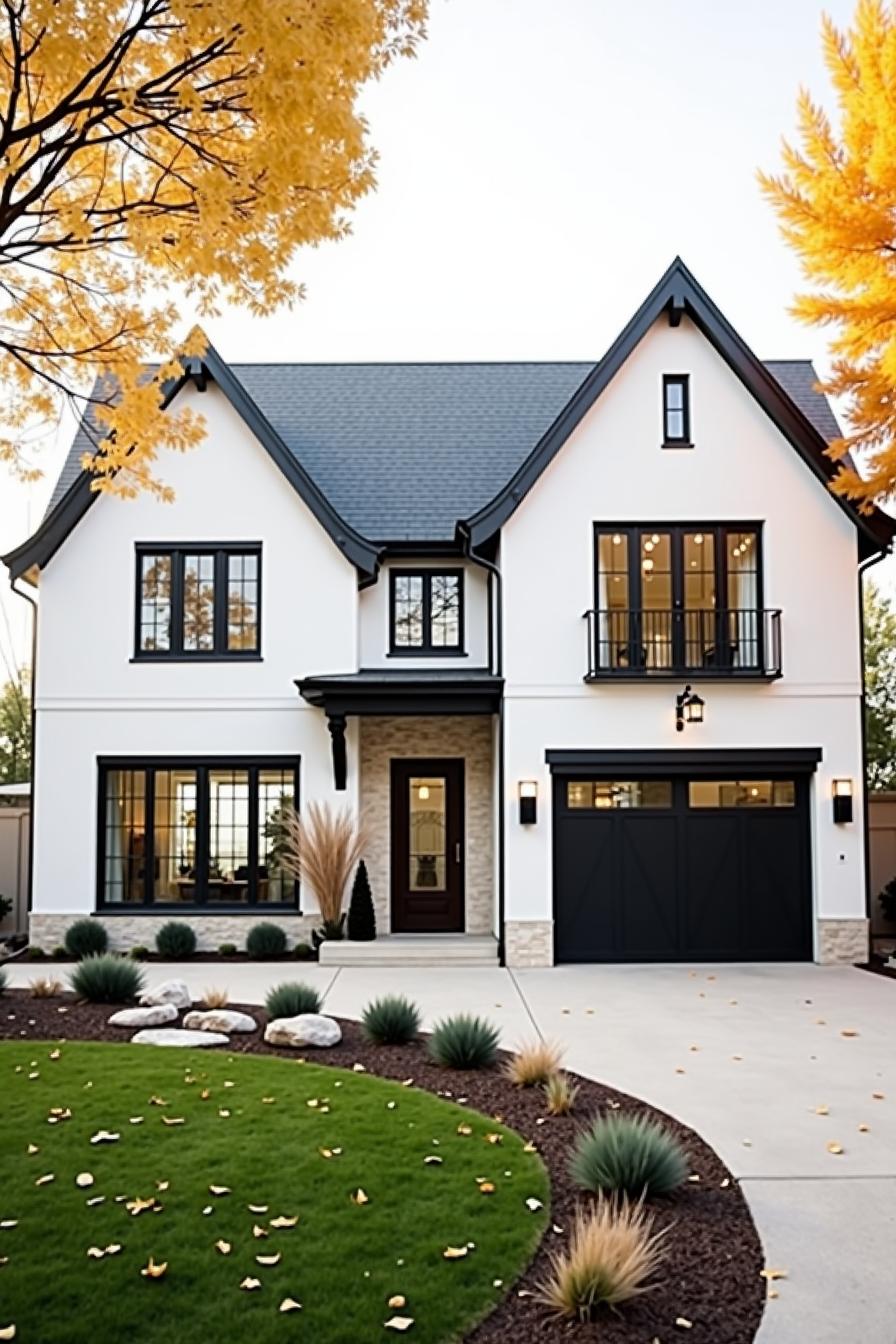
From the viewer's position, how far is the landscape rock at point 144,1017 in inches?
354

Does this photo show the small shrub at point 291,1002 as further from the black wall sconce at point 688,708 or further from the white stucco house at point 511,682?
the black wall sconce at point 688,708

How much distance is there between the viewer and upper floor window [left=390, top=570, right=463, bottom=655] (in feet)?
51.9

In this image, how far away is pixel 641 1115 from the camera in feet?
21.8

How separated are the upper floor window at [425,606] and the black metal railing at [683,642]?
8.41ft

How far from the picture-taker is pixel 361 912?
14109 millimetres

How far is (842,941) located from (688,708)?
11.8 feet

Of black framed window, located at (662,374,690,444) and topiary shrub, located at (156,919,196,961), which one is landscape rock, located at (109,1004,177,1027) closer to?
topiary shrub, located at (156,919,196,961)

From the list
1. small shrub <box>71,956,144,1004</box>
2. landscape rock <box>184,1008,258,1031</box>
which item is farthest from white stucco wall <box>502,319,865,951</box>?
landscape rock <box>184,1008,258,1031</box>

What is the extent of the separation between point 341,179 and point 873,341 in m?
8.65

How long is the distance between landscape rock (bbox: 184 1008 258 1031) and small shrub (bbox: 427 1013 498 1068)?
189cm

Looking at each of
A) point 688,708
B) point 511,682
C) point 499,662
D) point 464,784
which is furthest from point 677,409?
point 464,784

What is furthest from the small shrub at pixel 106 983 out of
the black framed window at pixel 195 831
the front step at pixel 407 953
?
the black framed window at pixel 195 831

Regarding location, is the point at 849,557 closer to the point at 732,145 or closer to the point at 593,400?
the point at 593,400

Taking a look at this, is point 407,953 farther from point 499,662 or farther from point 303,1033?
point 303,1033
